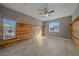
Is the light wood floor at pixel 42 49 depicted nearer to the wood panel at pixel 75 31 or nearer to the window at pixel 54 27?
the wood panel at pixel 75 31

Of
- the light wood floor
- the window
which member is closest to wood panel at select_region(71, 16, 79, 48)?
the light wood floor

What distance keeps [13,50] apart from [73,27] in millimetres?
2324

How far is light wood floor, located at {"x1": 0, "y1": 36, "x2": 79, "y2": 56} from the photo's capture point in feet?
9.84

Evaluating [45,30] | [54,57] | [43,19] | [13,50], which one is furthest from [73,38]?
[13,50]

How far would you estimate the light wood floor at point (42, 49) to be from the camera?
9.84 ft

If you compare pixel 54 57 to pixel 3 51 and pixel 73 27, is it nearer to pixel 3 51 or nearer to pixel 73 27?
pixel 73 27

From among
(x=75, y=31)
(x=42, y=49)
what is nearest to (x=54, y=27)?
(x=75, y=31)

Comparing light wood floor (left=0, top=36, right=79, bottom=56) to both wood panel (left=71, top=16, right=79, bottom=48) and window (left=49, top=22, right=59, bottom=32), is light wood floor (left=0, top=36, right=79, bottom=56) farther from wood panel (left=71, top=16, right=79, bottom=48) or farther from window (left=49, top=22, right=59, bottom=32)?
window (left=49, top=22, right=59, bottom=32)

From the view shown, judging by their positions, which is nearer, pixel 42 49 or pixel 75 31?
pixel 75 31

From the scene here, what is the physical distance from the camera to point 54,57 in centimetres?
273

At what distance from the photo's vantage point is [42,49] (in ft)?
11.5

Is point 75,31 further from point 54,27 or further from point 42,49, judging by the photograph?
point 42,49

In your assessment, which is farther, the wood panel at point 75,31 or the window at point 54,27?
the window at point 54,27

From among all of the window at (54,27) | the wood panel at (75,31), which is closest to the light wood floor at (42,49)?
the wood panel at (75,31)
